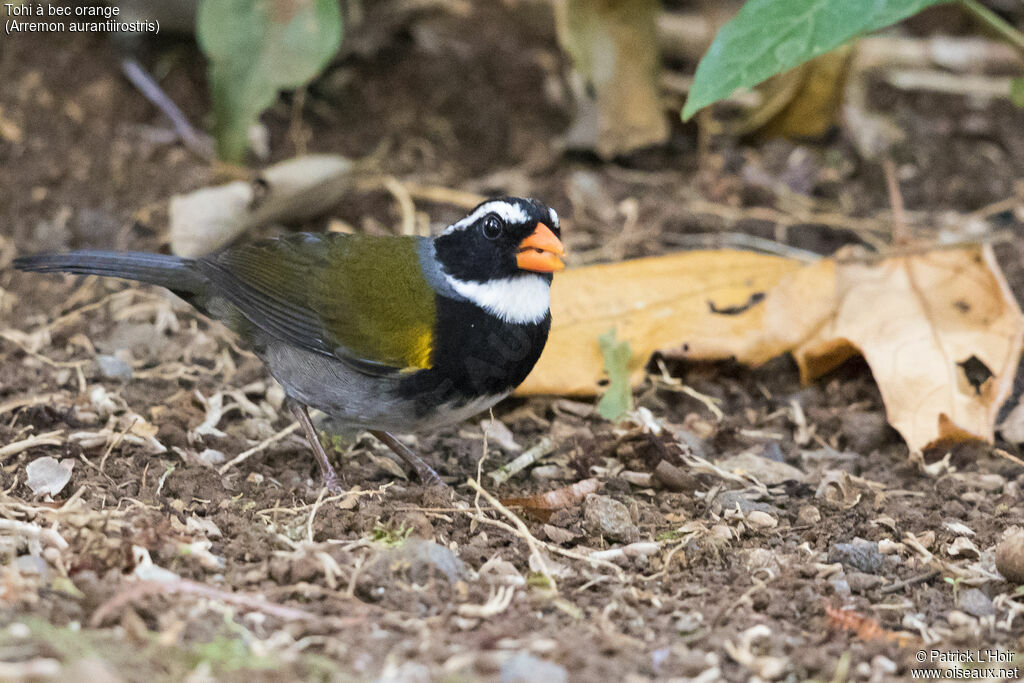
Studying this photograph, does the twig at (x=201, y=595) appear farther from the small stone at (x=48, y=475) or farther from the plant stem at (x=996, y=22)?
the plant stem at (x=996, y=22)

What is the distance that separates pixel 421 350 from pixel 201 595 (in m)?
1.23

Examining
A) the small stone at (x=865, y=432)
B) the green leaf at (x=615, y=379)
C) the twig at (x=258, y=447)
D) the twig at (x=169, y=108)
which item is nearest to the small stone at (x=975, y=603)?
the small stone at (x=865, y=432)

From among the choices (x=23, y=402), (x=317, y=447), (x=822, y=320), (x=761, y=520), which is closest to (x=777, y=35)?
(x=822, y=320)

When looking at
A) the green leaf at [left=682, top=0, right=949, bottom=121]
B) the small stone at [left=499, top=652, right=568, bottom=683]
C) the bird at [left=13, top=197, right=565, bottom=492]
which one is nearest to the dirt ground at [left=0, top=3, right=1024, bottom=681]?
the small stone at [left=499, top=652, right=568, bottom=683]

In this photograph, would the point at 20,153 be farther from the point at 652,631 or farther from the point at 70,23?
the point at 652,631

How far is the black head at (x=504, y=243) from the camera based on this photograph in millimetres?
3918

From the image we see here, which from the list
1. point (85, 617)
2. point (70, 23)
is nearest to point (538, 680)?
point (85, 617)

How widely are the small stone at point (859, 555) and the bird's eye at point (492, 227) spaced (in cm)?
154

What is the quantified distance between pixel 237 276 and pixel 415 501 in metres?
1.15

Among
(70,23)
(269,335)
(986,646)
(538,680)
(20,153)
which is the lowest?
(986,646)

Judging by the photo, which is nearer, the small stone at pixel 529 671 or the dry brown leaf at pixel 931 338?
the small stone at pixel 529 671

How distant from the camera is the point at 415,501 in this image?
3.85 m

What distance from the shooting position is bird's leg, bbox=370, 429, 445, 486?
411cm

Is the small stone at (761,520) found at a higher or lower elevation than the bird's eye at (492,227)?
lower
